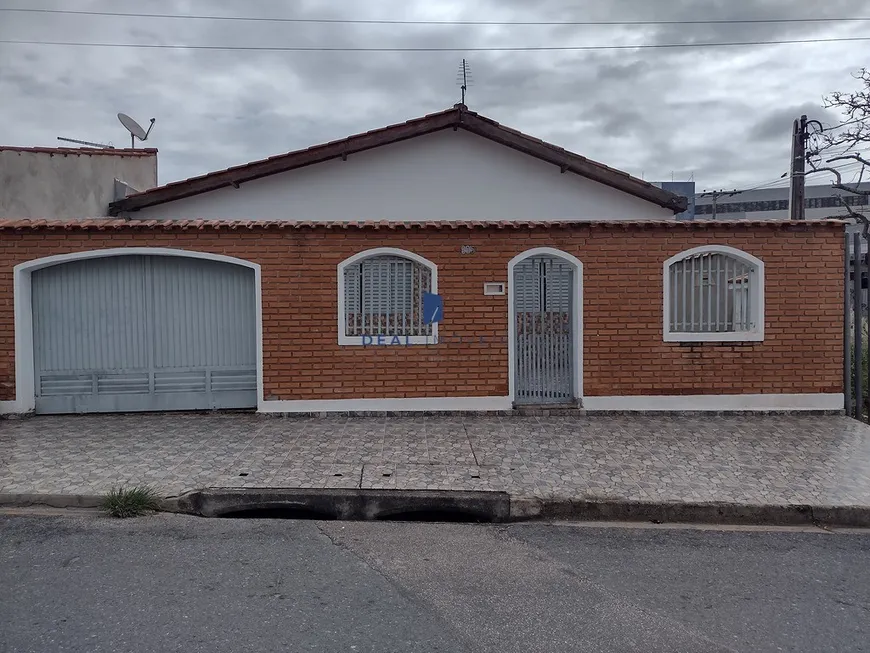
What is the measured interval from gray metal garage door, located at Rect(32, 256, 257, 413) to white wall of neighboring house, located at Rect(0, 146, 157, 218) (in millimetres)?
4661

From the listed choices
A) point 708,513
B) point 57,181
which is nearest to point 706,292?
point 708,513

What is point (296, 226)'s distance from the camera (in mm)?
8219

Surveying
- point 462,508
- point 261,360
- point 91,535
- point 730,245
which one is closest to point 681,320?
point 730,245

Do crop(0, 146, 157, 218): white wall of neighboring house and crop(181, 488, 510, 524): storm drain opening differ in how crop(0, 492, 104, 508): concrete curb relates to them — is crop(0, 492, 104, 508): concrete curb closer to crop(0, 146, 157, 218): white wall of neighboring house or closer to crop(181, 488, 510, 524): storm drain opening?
crop(181, 488, 510, 524): storm drain opening

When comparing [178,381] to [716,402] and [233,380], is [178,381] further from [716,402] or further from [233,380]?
[716,402]

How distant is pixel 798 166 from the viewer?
13633mm

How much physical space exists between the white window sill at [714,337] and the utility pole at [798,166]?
6284mm

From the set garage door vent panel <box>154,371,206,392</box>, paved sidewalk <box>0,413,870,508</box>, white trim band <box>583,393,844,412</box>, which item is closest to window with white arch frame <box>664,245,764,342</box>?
white trim band <box>583,393,844,412</box>

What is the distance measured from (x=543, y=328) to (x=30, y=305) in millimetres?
6368

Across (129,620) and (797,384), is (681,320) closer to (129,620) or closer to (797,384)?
(797,384)

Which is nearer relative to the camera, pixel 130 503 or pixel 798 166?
pixel 130 503

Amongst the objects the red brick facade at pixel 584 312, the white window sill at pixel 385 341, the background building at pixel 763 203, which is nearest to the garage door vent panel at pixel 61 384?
the red brick facade at pixel 584 312

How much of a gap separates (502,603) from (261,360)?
17.3 feet

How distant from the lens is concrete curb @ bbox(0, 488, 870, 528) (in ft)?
17.5
